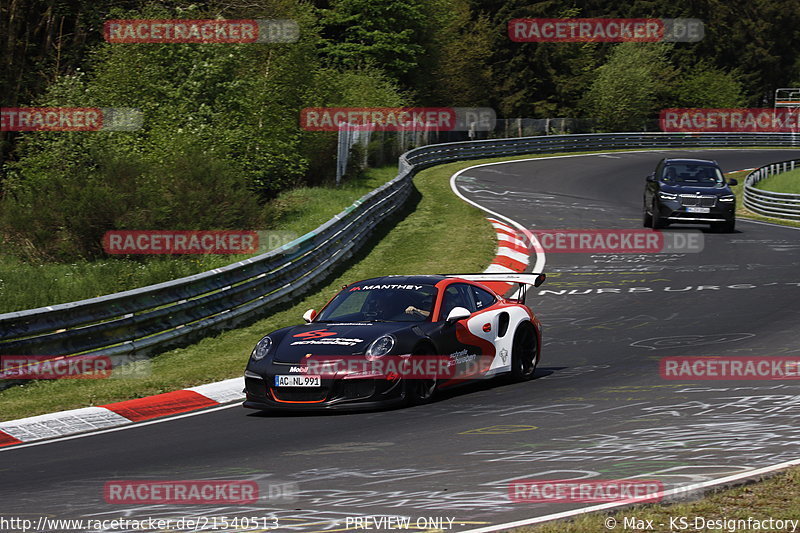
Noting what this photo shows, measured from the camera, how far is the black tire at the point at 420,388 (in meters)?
10.0

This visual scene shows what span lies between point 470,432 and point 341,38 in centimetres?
5783

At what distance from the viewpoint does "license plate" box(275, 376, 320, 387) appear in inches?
383

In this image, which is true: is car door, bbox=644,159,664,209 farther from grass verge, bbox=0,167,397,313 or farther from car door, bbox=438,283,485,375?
car door, bbox=438,283,485,375

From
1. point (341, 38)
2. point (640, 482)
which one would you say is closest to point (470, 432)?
point (640, 482)

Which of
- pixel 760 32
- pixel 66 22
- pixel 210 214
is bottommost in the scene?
pixel 210 214

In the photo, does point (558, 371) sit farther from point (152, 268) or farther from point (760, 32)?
point (760, 32)

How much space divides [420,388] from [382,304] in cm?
120

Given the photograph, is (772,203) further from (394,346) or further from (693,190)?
(394,346)

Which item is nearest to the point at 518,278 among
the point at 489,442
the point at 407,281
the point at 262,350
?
the point at 407,281

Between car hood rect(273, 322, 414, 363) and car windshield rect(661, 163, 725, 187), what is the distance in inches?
669

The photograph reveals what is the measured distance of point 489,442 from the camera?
8.27 m

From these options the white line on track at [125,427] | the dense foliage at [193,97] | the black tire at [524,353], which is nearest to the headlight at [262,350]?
the white line on track at [125,427]

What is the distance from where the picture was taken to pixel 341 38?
64375 mm

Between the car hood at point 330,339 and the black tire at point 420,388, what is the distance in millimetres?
331
